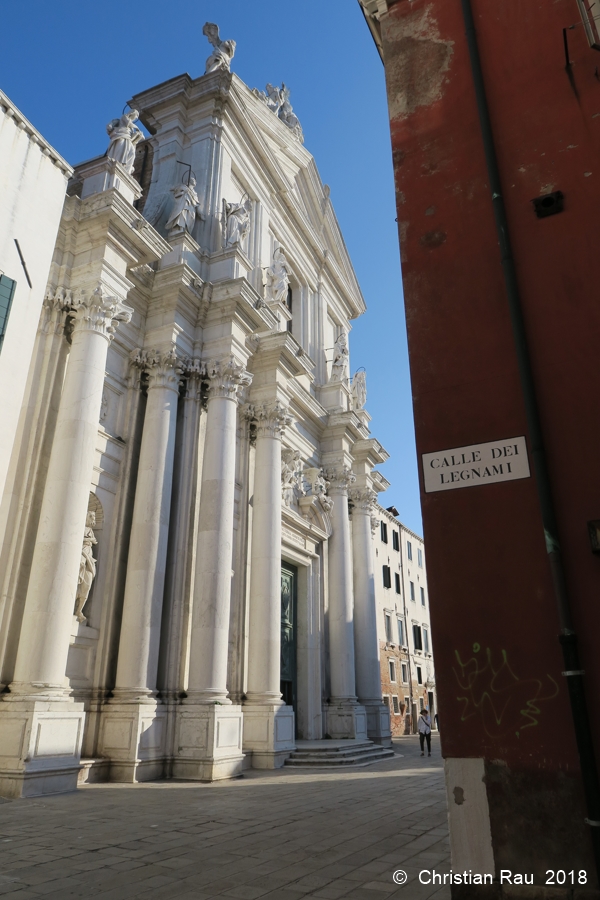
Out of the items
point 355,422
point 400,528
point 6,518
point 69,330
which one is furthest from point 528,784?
point 400,528

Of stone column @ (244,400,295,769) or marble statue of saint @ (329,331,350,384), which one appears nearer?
stone column @ (244,400,295,769)

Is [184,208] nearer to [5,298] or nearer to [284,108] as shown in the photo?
[5,298]

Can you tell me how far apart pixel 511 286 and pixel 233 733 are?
9.82m

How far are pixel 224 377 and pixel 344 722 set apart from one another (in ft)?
34.5

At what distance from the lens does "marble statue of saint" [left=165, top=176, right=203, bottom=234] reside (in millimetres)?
15079

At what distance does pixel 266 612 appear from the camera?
14.5 m

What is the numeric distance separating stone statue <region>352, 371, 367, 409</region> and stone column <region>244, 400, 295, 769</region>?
7625 mm

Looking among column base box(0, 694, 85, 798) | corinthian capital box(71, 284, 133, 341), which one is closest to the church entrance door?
column base box(0, 694, 85, 798)

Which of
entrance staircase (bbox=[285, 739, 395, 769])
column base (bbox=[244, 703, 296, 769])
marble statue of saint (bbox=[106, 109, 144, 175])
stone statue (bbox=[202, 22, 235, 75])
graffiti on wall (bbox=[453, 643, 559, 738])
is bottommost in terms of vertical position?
entrance staircase (bbox=[285, 739, 395, 769])

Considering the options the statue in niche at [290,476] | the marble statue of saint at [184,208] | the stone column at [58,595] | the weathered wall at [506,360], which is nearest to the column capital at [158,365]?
the stone column at [58,595]

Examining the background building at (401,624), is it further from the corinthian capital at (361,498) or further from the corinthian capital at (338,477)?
the corinthian capital at (338,477)

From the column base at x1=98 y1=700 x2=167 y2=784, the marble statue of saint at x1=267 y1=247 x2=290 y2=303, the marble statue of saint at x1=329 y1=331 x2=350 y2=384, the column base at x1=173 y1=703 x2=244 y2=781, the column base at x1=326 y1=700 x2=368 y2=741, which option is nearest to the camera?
the column base at x1=98 y1=700 x2=167 y2=784

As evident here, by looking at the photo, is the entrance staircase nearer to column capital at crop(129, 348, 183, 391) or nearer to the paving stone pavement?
the paving stone pavement

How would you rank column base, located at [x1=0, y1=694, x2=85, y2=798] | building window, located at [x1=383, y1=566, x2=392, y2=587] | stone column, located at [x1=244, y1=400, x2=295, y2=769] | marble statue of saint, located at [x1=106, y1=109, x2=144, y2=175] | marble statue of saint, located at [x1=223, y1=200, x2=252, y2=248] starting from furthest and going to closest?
building window, located at [x1=383, y1=566, x2=392, y2=587] → marble statue of saint, located at [x1=223, y1=200, x2=252, y2=248] → stone column, located at [x1=244, y1=400, x2=295, y2=769] → marble statue of saint, located at [x1=106, y1=109, x2=144, y2=175] → column base, located at [x1=0, y1=694, x2=85, y2=798]
